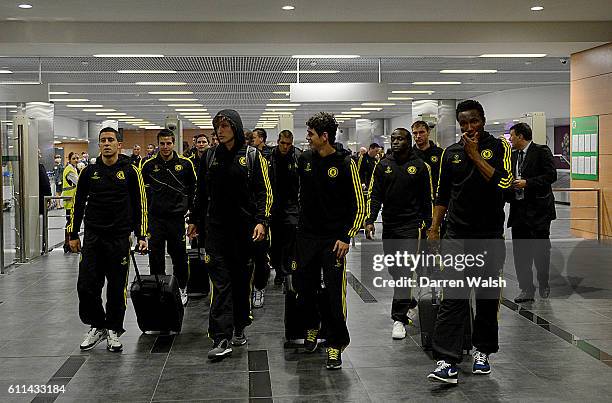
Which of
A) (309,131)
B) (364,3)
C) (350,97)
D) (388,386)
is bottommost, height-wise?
(388,386)

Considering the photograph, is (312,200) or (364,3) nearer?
(312,200)

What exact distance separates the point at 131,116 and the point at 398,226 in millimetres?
24622

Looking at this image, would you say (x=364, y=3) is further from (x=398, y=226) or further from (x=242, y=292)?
(x=242, y=292)

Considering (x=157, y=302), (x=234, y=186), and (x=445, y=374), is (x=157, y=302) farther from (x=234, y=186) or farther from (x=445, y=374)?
(x=445, y=374)

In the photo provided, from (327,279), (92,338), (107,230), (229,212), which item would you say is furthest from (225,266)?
(92,338)

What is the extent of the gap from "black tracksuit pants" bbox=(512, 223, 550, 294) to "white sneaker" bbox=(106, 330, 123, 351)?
4073mm

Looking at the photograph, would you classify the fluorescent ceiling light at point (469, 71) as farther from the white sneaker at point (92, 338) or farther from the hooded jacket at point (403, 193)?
the white sneaker at point (92, 338)

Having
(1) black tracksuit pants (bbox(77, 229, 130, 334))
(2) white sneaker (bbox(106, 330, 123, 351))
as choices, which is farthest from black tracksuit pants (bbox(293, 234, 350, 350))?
(2) white sneaker (bbox(106, 330, 123, 351))

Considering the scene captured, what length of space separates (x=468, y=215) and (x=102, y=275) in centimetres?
286

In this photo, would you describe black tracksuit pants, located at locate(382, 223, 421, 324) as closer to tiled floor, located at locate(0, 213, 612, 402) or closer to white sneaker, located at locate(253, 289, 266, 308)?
tiled floor, located at locate(0, 213, 612, 402)

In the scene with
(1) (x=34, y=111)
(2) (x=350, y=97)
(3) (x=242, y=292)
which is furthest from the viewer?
(1) (x=34, y=111)

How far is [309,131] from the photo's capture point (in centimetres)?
503

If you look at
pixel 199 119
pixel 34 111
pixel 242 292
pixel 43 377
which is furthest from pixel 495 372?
pixel 199 119

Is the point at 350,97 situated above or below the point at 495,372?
above
